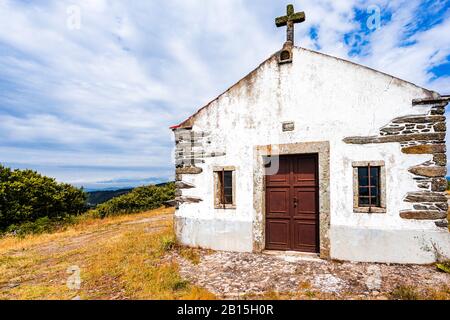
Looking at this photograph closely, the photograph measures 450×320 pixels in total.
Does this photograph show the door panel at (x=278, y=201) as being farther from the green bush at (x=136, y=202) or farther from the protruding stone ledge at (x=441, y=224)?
the green bush at (x=136, y=202)

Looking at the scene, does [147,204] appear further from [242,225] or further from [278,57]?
[278,57]

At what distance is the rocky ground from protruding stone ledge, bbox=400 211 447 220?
97 cm

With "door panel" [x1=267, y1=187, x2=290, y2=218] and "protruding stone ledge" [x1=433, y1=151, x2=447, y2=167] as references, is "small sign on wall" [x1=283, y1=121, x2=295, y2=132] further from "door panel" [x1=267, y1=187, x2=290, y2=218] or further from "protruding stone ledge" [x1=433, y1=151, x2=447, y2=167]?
"protruding stone ledge" [x1=433, y1=151, x2=447, y2=167]

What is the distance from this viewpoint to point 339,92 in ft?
19.3

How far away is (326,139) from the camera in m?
5.94

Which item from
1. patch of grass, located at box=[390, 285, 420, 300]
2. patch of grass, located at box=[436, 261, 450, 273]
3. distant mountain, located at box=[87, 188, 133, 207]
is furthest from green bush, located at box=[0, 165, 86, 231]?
patch of grass, located at box=[436, 261, 450, 273]

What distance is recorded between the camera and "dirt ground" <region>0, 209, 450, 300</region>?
14.3 ft

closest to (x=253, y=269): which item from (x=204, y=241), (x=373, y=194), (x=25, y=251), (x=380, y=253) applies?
(x=204, y=241)

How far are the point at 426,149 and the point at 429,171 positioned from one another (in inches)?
17.7

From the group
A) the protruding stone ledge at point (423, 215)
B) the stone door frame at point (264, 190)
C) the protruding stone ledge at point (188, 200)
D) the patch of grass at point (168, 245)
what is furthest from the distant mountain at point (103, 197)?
the protruding stone ledge at point (423, 215)

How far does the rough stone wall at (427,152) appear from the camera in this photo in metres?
5.24

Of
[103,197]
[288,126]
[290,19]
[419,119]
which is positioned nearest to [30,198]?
[288,126]

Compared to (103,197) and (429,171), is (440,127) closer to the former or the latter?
(429,171)
